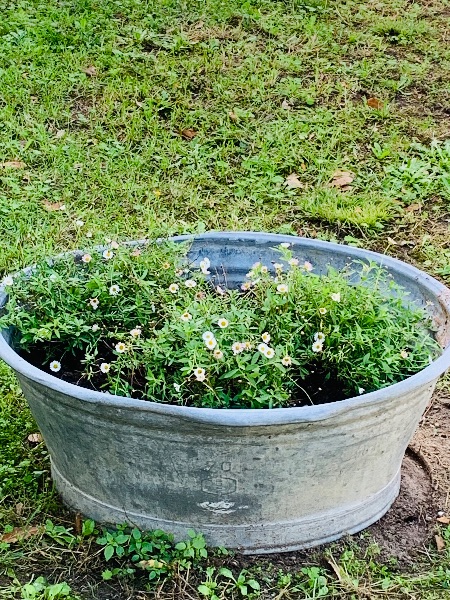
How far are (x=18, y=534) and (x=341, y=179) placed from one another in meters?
3.05

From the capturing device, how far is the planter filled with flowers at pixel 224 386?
90.5 inches

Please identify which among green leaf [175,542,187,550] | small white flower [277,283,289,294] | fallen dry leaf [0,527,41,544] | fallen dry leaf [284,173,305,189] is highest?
small white flower [277,283,289,294]

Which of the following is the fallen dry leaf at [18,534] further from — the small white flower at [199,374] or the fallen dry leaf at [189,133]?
the fallen dry leaf at [189,133]

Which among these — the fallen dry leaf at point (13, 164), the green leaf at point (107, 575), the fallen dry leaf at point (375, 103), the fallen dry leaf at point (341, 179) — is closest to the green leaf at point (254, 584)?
the green leaf at point (107, 575)

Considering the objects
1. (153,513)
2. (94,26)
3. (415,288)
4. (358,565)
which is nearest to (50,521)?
(153,513)

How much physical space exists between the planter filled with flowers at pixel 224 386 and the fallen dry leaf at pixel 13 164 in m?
2.34

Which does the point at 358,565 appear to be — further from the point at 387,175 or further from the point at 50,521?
the point at 387,175

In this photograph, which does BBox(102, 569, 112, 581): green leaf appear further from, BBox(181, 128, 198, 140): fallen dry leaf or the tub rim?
BBox(181, 128, 198, 140): fallen dry leaf

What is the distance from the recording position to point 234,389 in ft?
8.09

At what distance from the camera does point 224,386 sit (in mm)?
2457

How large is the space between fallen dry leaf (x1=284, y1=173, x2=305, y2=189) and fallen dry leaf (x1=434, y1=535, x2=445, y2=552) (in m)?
2.64

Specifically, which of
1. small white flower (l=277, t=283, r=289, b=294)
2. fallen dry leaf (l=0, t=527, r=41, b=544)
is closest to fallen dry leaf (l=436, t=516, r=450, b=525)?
small white flower (l=277, t=283, r=289, b=294)

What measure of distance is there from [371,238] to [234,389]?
7.62ft

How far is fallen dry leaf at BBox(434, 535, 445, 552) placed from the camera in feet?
8.68
